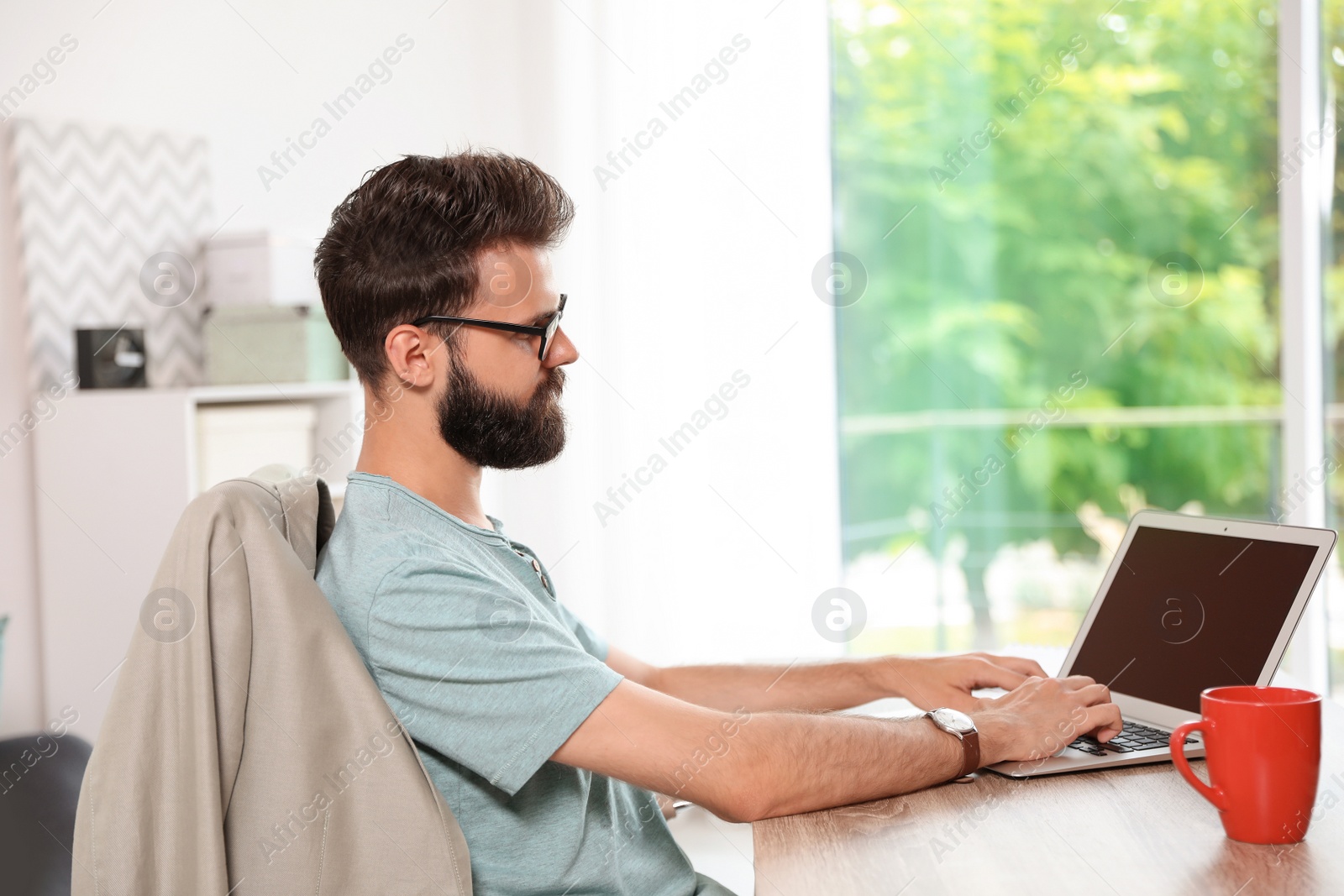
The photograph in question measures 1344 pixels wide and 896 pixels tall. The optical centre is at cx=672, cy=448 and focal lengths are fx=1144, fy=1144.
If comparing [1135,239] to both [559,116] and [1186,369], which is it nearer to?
[1186,369]

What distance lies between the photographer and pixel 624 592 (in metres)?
3.25

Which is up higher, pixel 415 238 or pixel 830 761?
pixel 415 238

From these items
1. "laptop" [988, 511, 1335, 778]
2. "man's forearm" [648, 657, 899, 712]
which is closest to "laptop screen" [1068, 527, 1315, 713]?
"laptop" [988, 511, 1335, 778]

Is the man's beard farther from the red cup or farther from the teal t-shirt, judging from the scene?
the red cup

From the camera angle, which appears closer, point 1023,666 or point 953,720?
point 953,720

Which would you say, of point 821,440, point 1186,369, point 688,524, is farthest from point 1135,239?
point 688,524

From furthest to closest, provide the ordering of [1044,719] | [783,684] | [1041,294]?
[1041,294] → [783,684] → [1044,719]

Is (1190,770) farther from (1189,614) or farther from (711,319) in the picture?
(711,319)

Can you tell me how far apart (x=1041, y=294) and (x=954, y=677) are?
2.21 m

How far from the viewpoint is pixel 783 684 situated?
1457 mm

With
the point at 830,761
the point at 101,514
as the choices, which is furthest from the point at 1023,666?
the point at 101,514

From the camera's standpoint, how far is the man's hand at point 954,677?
4.26 feet

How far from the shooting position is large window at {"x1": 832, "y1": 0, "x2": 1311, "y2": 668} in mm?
3025

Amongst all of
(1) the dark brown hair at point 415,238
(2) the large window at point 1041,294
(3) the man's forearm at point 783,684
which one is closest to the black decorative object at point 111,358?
(1) the dark brown hair at point 415,238
